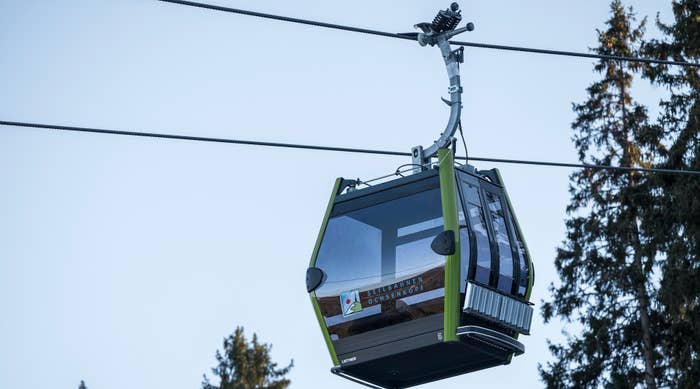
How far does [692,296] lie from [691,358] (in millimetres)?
1601

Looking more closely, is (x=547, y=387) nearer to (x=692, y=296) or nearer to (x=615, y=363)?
(x=615, y=363)

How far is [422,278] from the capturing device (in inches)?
574

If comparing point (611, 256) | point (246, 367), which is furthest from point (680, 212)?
point (246, 367)

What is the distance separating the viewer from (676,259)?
103ft

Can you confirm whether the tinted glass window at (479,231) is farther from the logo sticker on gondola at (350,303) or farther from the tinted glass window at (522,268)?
the logo sticker on gondola at (350,303)

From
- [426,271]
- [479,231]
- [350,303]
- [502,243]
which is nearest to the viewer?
[426,271]

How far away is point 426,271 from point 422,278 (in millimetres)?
89

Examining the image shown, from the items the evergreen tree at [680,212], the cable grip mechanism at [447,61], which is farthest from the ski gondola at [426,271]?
the evergreen tree at [680,212]

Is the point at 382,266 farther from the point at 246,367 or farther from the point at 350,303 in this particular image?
the point at 246,367

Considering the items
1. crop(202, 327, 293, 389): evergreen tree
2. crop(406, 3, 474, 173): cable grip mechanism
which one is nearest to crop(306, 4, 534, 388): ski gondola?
crop(406, 3, 474, 173): cable grip mechanism

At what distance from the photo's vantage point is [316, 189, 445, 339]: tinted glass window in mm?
14570

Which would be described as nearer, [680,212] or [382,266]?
[382,266]

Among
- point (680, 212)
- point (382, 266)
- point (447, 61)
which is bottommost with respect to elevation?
point (382, 266)

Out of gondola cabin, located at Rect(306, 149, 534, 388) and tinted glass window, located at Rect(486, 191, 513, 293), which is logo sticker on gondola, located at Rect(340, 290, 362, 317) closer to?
gondola cabin, located at Rect(306, 149, 534, 388)
